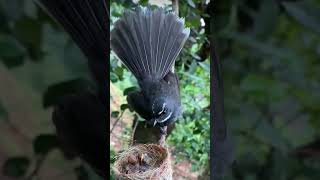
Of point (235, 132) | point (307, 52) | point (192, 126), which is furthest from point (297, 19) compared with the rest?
point (192, 126)

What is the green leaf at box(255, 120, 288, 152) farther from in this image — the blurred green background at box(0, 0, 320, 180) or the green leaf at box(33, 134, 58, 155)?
the green leaf at box(33, 134, 58, 155)

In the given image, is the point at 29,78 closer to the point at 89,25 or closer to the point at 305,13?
the point at 89,25

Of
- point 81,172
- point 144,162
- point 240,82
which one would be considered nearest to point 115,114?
point 144,162

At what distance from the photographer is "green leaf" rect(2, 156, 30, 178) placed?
64 cm

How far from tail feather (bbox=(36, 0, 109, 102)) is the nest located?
25 centimetres

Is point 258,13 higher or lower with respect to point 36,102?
higher

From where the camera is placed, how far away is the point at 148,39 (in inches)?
32.7

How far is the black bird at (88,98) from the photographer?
0.62m

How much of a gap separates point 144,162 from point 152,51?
227mm

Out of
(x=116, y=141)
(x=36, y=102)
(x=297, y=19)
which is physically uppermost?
(x=297, y=19)

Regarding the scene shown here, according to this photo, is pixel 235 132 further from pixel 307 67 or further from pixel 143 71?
pixel 143 71

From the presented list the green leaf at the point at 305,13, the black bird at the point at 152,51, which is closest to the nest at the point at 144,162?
the black bird at the point at 152,51

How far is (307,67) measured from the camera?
0.57 metres

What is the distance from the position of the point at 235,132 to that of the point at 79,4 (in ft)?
0.97
